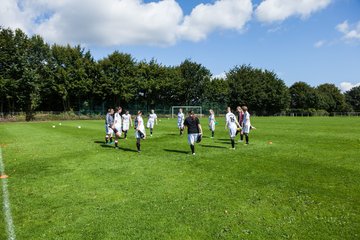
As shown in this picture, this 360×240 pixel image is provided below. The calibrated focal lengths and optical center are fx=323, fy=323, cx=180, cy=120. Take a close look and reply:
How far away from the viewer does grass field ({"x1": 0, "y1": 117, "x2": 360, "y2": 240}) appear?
637cm

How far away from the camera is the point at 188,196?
847 centimetres

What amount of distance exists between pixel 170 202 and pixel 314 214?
331cm

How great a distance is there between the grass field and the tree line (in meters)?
52.9

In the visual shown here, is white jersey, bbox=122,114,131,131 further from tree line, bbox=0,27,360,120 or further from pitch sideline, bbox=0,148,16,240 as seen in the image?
tree line, bbox=0,27,360,120

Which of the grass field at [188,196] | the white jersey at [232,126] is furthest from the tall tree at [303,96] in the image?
the grass field at [188,196]

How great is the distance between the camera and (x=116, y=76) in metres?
69.5

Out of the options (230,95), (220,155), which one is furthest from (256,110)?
(220,155)

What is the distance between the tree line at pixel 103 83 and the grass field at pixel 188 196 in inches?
2082

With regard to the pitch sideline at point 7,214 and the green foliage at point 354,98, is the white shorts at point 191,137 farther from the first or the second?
the green foliage at point 354,98

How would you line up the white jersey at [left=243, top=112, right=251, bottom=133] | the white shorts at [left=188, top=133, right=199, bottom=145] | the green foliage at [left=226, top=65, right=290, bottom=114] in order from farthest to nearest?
the green foliage at [left=226, top=65, right=290, bottom=114] < the white jersey at [left=243, top=112, right=251, bottom=133] < the white shorts at [left=188, top=133, right=199, bottom=145]

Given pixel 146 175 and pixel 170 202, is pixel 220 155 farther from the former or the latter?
pixel 170 202

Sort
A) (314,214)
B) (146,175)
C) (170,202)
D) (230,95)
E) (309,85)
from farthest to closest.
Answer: (309,85), (230,95), (146,175), (170,202), (314,214)

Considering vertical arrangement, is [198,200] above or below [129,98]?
below

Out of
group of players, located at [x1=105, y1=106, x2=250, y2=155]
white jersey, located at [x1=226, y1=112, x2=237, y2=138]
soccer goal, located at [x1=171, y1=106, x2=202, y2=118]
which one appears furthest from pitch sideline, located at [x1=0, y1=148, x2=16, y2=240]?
soccer goal, located at [x1=171, y1=106, x2=202, y2=118]
